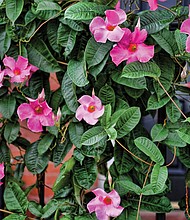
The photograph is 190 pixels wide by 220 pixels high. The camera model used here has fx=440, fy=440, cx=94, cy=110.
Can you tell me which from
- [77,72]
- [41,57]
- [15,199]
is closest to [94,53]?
[77,72]

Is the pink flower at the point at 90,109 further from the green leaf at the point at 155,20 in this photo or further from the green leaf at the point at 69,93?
the green leaf at the point at 155,20

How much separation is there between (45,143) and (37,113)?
12 centimetres

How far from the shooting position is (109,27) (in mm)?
1143

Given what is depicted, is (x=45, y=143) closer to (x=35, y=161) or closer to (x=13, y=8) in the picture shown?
(x=35, y=161)

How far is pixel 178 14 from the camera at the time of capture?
1.24 meters

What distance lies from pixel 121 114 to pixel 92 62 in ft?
0.53

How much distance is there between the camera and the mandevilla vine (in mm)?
1168

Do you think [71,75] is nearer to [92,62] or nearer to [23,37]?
[92,62]

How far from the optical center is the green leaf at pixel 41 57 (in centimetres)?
126

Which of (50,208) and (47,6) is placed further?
(50,208)

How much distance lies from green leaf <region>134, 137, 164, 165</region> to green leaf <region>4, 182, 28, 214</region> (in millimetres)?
396

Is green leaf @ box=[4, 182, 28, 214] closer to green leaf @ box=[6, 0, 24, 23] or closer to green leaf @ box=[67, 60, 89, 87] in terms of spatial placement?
green leaf @ box=[67, 60, 89, 87]


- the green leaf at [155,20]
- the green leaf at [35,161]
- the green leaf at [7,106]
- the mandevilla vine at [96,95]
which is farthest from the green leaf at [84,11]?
the green leaf at [35,161]

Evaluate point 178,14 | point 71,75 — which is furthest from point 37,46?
point 178,14
